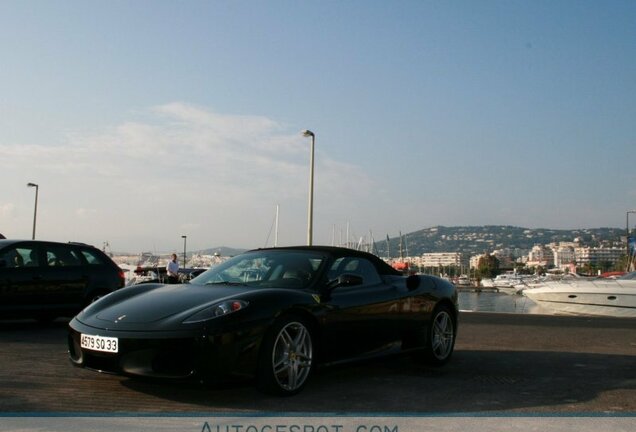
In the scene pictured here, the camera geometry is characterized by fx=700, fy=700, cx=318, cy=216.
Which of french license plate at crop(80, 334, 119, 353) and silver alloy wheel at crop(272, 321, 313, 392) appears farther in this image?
silver alloy wheel at crop(272, 321, 313, 392)

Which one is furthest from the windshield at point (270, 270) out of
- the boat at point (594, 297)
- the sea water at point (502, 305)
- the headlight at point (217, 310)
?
the sea water at point (502, 305)

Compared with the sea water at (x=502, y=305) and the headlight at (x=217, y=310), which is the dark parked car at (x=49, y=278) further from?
the sea water at (x=502, y=305)

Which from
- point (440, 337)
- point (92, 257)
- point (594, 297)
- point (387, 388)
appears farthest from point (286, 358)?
point (594, 297)

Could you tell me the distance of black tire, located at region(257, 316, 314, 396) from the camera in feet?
17.5

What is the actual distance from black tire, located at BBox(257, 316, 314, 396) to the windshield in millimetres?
562

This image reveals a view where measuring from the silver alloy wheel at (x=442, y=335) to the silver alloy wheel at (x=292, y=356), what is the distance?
212cm

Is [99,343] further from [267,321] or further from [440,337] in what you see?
[440,337]

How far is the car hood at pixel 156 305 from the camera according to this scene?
5367 mm

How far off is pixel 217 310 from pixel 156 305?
611 mm

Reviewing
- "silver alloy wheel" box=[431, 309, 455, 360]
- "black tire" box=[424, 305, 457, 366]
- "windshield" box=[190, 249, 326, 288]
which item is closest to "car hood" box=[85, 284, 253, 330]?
"windshield" box=[190, 249, 326, 288]

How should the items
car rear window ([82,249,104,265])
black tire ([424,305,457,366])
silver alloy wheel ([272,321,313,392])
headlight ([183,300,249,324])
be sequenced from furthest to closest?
car rear window ([82,249,104,265]), black tire ([424,305,457,366]), silver alloy wheel ([272,321,313,392]), headlight ([183,300,249,324])

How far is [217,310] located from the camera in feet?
17.4

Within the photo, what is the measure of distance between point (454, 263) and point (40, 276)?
18596 cm

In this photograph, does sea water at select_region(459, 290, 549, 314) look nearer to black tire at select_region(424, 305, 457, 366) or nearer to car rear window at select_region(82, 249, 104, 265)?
car rear window at select_region(82, 249, 104, 265)
